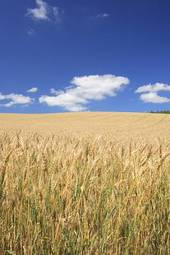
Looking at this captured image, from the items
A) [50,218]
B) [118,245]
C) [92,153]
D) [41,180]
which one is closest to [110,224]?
[118,245]

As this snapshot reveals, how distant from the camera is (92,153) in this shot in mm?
4492

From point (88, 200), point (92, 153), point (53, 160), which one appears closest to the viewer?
point (88, 200)

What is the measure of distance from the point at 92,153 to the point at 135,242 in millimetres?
1743

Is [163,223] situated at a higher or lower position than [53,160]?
lower

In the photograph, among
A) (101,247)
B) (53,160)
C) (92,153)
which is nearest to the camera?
(101,247)

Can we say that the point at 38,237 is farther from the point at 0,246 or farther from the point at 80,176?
the point at 80,176

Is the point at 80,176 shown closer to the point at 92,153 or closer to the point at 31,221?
the point at 31,221

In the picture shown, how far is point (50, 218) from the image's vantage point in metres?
2.86

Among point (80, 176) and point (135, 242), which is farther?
point (80, 176)

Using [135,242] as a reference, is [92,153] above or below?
above

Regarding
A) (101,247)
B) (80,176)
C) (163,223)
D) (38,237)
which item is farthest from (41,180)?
(163,223)

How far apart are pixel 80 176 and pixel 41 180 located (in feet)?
1.14

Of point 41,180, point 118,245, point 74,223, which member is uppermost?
point 41,180

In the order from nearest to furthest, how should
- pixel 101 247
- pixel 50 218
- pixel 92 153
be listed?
pixel 101 247 < pixel 50 218 < pixel 92 153
